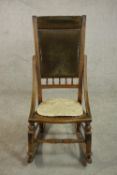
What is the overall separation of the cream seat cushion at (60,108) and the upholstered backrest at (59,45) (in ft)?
0.70

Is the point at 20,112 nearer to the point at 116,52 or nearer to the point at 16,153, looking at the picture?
the point at 16,153

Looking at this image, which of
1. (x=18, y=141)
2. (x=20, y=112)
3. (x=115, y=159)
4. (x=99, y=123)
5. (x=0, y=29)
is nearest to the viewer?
(x=115, y=159)

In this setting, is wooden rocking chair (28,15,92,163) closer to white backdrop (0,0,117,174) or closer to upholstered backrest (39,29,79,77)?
upholstered backrest (39,29,79,77)

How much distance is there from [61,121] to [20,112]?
3.92 feet

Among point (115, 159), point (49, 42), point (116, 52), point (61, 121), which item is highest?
point (49, 42)

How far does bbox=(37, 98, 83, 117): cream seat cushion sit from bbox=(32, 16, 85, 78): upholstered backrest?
0.70 feet

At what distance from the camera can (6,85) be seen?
3561 mm

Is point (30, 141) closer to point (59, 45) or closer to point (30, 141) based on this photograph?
point (30, 141)

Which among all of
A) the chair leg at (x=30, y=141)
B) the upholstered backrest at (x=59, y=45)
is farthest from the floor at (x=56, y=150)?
the upholstered backrest at (x=59, y=45)

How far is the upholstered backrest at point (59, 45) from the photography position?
192 cm

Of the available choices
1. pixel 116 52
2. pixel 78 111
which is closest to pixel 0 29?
pixel 116 52

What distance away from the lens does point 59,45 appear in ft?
6.44

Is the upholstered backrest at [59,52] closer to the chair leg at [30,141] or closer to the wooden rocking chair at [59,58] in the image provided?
the wooden rocking chair at [59,58]

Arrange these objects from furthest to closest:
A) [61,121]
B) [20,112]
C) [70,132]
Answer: [20,112] → [70,132] → [61,121]
